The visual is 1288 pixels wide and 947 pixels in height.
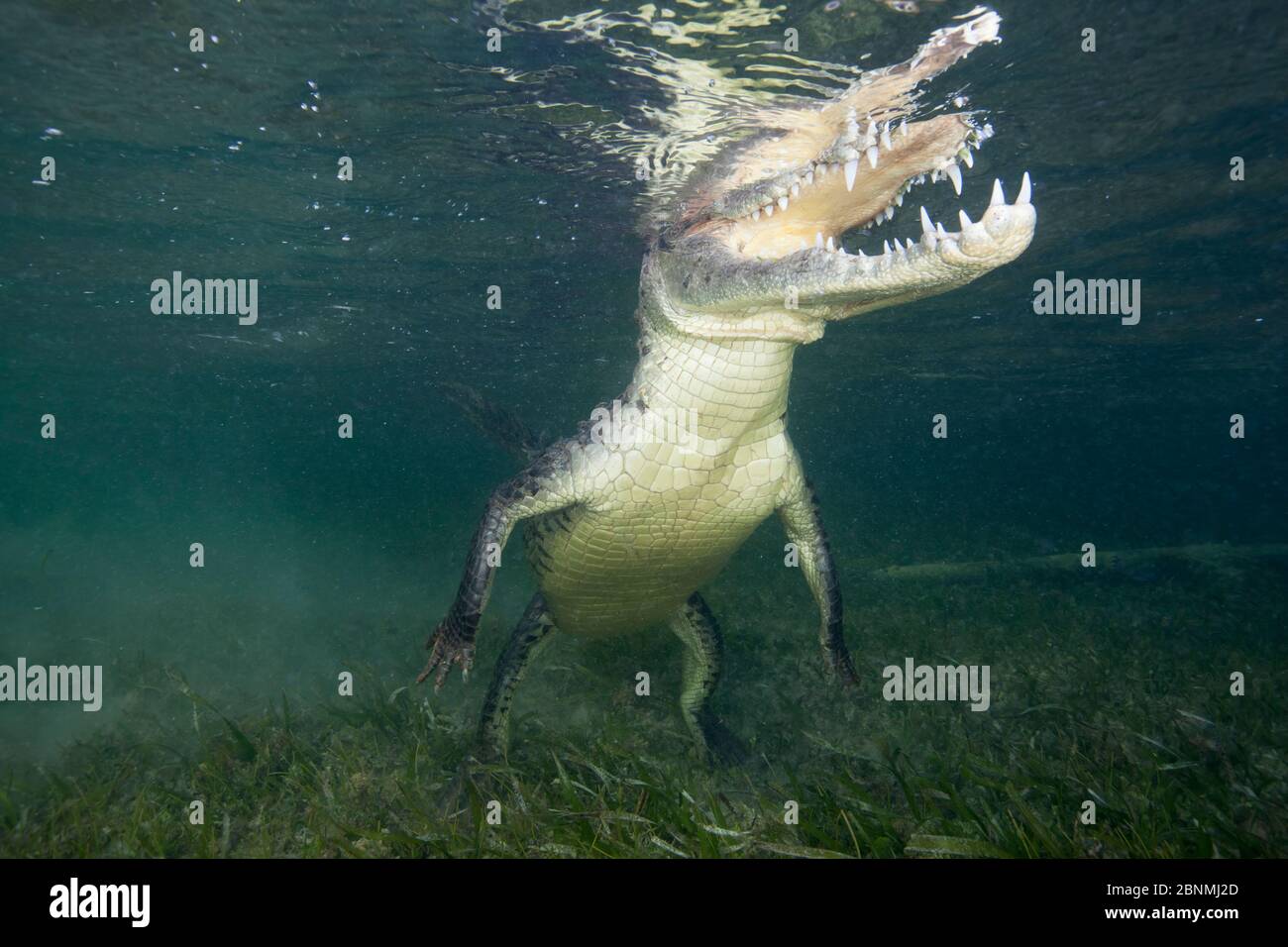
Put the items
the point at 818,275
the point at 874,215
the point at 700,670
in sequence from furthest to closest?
1. the point at 700,670
2. the point at 874,215
3. the point at 818,275

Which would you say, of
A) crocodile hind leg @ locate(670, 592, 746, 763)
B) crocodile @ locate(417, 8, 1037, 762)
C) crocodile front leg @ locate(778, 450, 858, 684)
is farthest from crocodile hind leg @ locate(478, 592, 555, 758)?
crocodile front leg @ locate(778, 450, 858, 684)

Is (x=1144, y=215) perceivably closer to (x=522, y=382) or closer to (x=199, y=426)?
(x=522, y=382)

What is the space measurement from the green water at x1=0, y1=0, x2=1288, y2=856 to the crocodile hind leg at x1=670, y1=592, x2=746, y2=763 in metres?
0.34

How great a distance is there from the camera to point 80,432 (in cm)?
3528

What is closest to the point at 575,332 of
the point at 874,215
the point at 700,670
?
the point at 700,670

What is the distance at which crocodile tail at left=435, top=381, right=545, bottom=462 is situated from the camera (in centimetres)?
743

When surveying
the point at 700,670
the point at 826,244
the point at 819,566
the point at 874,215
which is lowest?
the point at 700,670

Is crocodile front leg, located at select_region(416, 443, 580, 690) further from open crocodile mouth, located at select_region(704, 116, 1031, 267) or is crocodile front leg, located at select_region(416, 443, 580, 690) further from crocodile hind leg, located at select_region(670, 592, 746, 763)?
crocodile hind leg, located at select_region(670, 592, 746, 763)

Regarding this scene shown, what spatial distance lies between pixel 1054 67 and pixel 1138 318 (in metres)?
11.8

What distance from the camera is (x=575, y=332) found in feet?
52.7

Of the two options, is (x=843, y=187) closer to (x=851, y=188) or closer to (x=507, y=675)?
(x=851, y=188)

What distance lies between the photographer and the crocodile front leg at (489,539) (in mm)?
4363

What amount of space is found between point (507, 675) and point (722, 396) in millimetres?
3369
